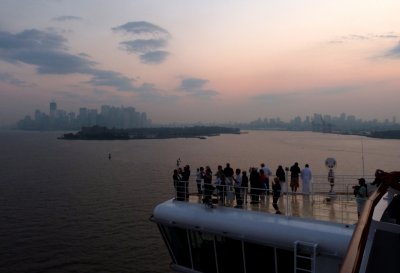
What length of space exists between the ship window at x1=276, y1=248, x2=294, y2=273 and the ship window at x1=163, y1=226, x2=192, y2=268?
374 cm

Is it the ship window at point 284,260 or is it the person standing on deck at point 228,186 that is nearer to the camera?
the ship window at point 284,260

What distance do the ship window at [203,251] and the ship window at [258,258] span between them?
4.57 feet

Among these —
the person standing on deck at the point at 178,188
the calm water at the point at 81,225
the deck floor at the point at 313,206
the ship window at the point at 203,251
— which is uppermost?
the person standing on deck at the point at 178,188

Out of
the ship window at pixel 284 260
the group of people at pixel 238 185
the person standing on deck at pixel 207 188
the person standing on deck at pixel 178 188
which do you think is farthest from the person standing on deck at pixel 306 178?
the ship window at pixel 284 260

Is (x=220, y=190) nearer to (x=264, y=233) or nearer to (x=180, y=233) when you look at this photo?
(x=180, y=233)

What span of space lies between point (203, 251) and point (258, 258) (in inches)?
90.7

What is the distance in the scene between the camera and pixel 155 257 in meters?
27.2

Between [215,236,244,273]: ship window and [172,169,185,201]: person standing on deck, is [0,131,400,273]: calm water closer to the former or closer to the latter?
[172,169,185,201]: person standing on deck

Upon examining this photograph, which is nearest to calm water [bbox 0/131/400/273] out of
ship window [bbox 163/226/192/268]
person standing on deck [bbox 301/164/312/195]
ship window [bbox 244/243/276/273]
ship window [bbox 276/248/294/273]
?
person standing on deck [bbox 301/164/312/195]

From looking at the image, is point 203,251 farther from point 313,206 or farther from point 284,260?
point 313,206

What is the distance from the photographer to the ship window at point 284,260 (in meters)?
10.9

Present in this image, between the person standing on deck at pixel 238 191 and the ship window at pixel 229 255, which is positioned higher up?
the person standing on deck at pixel 238 191

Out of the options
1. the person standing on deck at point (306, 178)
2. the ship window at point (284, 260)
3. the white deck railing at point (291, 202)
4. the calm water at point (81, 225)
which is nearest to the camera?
the ship window at point (284, 260)

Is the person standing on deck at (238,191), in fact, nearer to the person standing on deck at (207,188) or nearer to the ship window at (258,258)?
the person standing on deck at (207,188)
